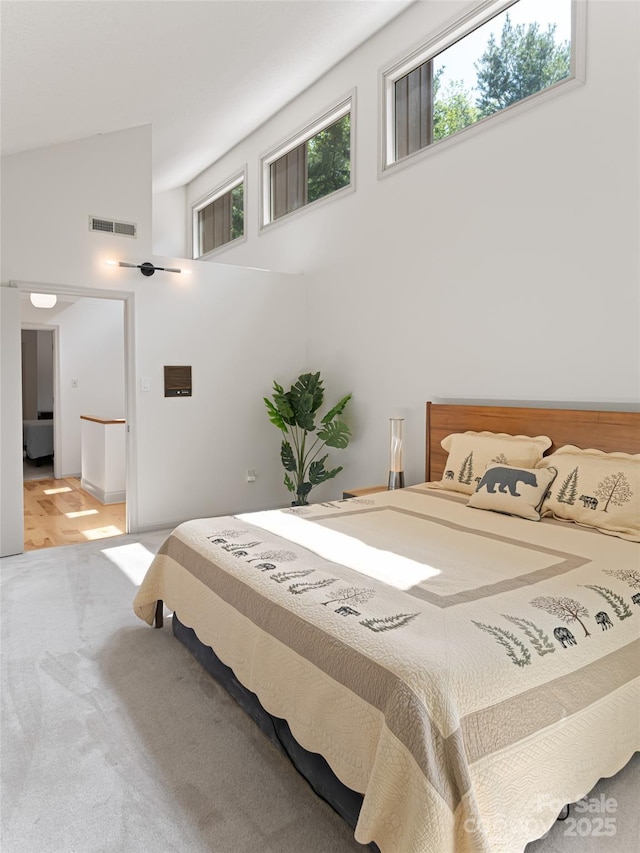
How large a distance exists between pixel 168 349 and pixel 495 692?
4128 mm

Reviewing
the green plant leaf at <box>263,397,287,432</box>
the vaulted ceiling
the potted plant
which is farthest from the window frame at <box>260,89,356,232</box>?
the green plant leaf at <box>263,397,287,432</box>

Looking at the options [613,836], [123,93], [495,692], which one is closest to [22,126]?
[123,93]

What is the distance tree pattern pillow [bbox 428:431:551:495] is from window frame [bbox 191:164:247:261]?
13.6 ft

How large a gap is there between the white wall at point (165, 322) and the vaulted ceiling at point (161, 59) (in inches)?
11.0

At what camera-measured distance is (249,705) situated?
2105 millimetres

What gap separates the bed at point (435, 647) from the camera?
1280 millimetres

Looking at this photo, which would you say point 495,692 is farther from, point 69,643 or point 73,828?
point 69,643

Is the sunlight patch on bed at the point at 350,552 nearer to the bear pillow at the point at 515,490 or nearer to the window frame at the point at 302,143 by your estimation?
the bear pillow at the point at 515,490

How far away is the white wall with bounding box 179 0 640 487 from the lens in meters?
3.04

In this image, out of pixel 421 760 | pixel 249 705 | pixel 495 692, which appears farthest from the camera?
pixel 249 705

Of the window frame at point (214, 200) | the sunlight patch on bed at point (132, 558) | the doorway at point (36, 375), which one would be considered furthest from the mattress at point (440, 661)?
the doorway at point (36, 375)

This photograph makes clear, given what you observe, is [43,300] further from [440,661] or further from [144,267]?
[440,661]

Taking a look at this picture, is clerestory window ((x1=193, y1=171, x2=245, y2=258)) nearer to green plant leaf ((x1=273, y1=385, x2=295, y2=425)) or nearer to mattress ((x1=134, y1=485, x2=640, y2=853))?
green plant leaf ((x1=273, y1=385, x2=295, y2=425))

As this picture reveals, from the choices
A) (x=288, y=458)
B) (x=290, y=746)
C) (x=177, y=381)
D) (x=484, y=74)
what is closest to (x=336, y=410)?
(x=288, y=458)
